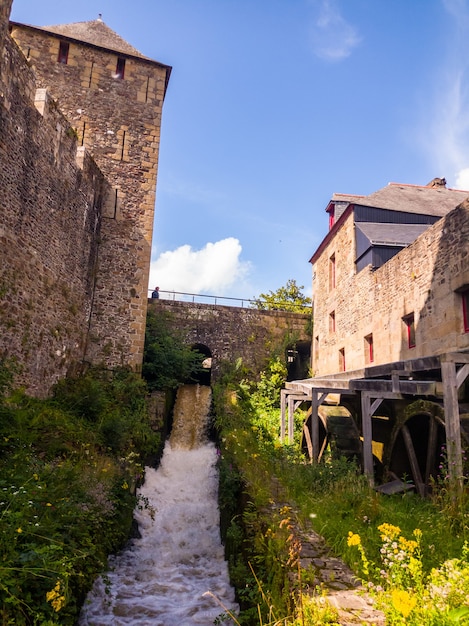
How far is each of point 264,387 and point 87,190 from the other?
961 centimetres

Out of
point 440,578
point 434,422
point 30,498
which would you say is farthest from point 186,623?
point 434,422

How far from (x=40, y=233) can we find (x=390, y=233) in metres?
10.0

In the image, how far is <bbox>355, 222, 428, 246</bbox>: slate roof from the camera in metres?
12.8

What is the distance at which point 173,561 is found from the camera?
6762 millimetres

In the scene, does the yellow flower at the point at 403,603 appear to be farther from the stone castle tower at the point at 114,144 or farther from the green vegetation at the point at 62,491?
the stone castle tower at the point at 114,144

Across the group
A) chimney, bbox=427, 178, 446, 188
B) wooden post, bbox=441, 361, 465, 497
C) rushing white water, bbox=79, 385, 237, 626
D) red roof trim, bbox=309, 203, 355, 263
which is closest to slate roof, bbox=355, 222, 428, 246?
red roof trim, bbox=309, 203, 355, 263

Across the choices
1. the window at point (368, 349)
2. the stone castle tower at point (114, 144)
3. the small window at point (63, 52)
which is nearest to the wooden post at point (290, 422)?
the window at point (368, 349)

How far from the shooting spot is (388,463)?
→ 26.3ft

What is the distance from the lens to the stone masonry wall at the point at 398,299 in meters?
8.66

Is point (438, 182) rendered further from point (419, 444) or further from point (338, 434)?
point (419, 444)

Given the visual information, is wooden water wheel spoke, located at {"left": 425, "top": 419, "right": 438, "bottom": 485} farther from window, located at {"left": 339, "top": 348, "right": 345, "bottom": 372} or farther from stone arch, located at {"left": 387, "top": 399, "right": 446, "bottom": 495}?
window, located at {"left": 339, "top": 348, "right": 345, "bottom": 372}

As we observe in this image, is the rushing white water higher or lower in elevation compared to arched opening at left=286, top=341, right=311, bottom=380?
lower

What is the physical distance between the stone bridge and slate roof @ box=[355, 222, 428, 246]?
19.2 feet

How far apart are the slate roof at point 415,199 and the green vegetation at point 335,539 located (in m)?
9.32
